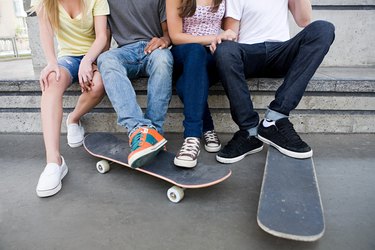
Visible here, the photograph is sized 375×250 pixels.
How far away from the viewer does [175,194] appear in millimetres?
1560

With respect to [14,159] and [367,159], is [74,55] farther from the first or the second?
[367,159]

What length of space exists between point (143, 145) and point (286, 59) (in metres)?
1.22

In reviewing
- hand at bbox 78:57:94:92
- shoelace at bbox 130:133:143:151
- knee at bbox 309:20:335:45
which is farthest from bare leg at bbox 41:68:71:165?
knee at bbox 309:20:335:45

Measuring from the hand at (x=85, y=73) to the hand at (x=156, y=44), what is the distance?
1.35 ft

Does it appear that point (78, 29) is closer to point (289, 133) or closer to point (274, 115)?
point (274, 115)

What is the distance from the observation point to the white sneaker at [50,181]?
5.44 feet

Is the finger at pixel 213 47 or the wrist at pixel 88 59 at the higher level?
the finger at pixel 213 47

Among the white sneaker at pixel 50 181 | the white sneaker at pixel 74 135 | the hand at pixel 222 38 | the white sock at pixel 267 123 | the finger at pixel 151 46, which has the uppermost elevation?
the hand at pixel 222 38

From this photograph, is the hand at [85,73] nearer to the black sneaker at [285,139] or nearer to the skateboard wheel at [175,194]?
the skateboard wheel at [175,194]

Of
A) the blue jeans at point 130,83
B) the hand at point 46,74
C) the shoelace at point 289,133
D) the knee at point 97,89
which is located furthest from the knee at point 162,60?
the shoelace at point 289,133

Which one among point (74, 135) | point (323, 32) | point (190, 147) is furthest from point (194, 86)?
point (74, 135)

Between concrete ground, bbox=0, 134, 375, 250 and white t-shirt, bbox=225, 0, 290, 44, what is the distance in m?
0.91

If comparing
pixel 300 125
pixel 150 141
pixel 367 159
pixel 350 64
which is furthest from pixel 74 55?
pixel 350 64

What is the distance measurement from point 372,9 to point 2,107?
387 centimetres
